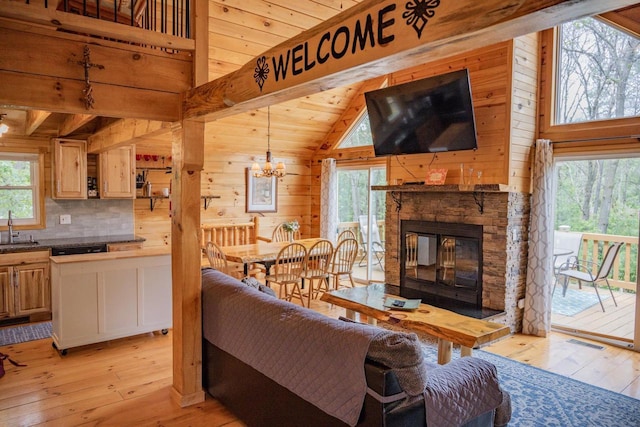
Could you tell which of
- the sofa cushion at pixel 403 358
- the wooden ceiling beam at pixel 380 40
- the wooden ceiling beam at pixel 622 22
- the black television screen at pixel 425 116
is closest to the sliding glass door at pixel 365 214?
the black television screen at pixel 425 116

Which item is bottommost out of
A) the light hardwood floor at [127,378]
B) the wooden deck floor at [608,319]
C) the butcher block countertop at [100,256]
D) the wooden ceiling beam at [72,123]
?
the light hardwood floor at [127,378]

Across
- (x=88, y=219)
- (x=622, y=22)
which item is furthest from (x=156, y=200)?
(x=622, y=22)

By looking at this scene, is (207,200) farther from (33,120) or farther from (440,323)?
(440,323)

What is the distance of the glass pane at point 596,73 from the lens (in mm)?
4152

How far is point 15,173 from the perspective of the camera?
524cm

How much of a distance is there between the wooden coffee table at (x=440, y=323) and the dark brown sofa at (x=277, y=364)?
0.70 meters

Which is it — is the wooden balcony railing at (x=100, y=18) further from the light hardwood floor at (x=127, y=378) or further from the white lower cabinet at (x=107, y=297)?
the light hardwood floor at (x=127, y=378)

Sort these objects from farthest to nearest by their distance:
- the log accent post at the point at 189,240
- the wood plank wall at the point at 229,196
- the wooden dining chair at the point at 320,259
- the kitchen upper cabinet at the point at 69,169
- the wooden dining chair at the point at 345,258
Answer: the wood plank wall at the point at 229,196 < the wooden dining chair at the point at 345,258 < the wooden dining chair at the point at 320,259 < the kitchen upper cabinet at the point at 69,169 < the log accent post at the point at 189,240

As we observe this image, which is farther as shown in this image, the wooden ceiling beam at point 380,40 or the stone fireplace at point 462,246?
the stone fireplace at point 462,246

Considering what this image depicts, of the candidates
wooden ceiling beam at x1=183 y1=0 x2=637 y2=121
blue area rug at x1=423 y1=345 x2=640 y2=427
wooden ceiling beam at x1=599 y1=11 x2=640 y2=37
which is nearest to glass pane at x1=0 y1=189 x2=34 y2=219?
wooden ceiling beam at x1=183 y1=0 x2=637 y2=121

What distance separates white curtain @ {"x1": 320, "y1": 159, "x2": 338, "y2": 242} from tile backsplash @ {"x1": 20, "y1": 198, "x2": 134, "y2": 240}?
2.97 metres

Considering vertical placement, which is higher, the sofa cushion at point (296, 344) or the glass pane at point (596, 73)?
the glass pane at point (596, 73)

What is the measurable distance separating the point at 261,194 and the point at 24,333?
384 cm

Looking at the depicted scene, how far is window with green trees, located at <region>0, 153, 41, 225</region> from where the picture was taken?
517 centimetres
